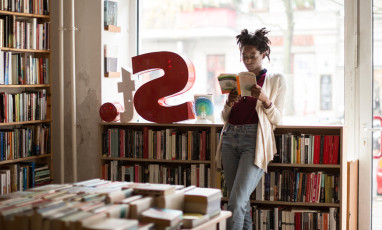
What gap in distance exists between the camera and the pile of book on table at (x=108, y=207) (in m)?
2.16

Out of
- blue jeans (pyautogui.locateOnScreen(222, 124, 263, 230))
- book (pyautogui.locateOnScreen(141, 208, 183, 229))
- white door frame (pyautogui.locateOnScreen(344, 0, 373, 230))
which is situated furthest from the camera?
white door frame (pyautogui.locateOnScreen(344, 0, 373, 230))

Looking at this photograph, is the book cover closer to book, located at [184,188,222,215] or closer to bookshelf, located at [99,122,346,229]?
bookshelf, located at [99,122,346,229]

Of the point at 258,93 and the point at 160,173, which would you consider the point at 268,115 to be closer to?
the point at 258,93

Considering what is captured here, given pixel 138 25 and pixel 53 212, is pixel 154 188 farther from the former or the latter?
pixel 138 25

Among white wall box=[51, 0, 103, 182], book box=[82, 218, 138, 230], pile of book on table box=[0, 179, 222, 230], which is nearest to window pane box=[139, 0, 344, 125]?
white wall box=[51, 0, 103, 182]

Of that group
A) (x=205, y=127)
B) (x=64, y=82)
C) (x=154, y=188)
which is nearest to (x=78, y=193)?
(x=154, y=188)

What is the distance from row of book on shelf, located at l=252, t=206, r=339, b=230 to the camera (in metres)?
3.95

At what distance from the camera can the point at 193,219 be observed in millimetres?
2459

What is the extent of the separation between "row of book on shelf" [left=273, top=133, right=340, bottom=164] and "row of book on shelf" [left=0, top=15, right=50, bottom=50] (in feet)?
7.36

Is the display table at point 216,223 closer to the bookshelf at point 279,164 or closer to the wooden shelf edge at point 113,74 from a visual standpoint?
the bookshelf at point 279,164

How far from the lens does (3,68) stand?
420 centimetres

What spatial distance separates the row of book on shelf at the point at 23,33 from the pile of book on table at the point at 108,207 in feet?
6.38

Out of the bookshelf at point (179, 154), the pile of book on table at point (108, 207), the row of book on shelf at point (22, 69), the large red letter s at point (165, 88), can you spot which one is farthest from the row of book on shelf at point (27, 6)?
the pile of book on table at point (108, 207)

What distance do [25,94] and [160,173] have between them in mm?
1368
